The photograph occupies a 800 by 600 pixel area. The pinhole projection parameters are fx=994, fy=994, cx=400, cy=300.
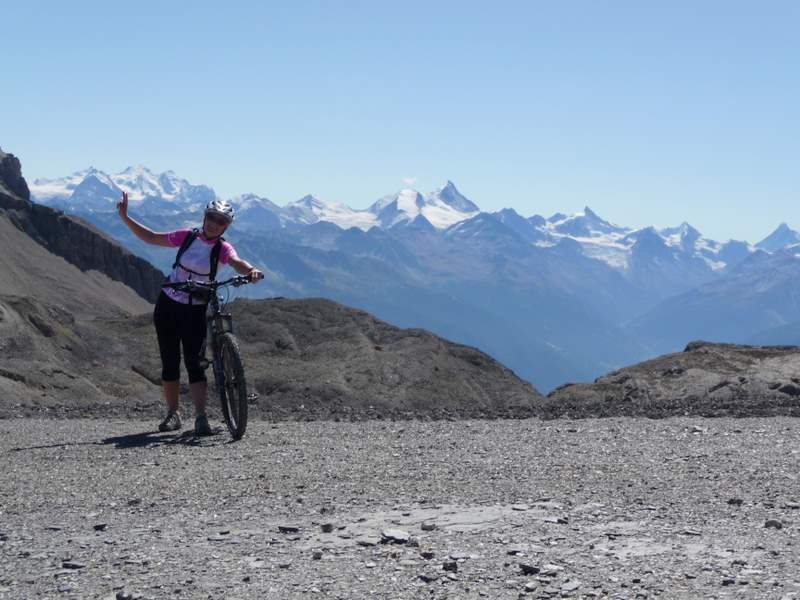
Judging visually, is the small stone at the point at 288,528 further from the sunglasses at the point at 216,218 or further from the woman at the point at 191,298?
the sunglasses at the point at 216,218

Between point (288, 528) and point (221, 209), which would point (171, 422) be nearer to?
point (221, 209)

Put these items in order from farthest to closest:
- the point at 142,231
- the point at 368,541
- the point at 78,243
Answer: the point at 78,243 < the point at 142,231 < the point at 368,541

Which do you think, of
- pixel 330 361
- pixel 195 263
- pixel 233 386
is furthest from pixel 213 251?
pixel 330 361

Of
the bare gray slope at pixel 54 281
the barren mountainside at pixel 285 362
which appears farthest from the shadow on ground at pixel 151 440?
the bare gray slope at pixel 54 281

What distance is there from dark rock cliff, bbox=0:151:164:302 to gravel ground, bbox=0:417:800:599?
84831mm

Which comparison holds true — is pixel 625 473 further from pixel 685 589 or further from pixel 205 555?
pixel 205 555

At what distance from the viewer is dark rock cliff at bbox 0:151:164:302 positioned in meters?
90.9

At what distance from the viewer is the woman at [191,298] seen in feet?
35.3

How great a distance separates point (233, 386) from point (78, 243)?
88.3 meters

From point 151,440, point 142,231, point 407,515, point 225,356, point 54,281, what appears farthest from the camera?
point 54,281

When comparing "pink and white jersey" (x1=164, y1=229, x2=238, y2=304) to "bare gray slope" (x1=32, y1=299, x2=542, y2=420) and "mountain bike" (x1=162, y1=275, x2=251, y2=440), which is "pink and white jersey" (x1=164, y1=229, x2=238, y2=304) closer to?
"mountain bike" (x1=162, y1=275, x2=251, y2=440)

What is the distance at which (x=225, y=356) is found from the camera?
10930 millimetres

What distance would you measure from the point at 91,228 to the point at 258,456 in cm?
9406

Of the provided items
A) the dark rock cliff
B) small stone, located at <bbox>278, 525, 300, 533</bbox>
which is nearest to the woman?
small stone, located at <bbox>278, 525, 300, 533</bbox>
